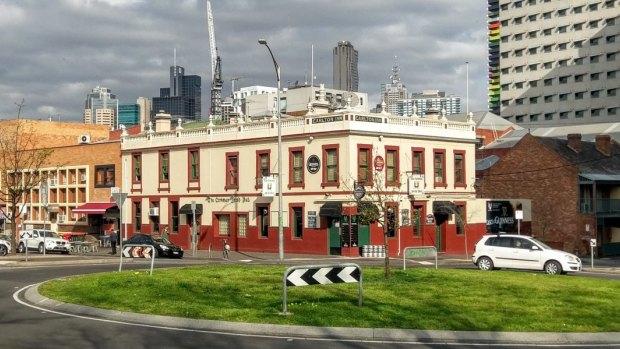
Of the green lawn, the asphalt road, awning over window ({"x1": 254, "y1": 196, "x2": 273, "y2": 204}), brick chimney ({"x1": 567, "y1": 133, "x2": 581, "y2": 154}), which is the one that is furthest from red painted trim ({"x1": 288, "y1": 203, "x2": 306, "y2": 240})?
the asphalt road

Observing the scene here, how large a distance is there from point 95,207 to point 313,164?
2236 cm

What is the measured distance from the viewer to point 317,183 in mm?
49250

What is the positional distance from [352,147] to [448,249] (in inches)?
426

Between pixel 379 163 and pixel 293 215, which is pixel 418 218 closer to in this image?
pixel 379 163

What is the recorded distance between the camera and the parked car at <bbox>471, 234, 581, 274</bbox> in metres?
31.2

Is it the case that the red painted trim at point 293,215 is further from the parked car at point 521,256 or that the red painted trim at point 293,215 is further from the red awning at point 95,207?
the red awning at point 95,207

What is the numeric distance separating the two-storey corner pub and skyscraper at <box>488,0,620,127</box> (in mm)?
→ 81995

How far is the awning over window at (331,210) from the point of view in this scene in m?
47.2

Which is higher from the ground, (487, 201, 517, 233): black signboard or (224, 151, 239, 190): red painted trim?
(224, 151, 239, 190): red painted trim

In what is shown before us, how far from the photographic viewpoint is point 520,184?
60.8m

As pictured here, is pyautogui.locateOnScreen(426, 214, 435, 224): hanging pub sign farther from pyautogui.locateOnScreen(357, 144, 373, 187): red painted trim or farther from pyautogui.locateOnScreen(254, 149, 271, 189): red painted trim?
pyautogui.locateOnScreen(254, 149, 271, 189): red painted trim

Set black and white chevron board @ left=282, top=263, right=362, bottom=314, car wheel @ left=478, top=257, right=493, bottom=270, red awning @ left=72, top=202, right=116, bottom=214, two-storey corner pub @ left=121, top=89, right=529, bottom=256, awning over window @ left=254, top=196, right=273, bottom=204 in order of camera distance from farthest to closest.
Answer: red awning @ left=72, top=202, right=116, bottom=214
awning over window @ left=254, top=196, right=273, bottom=204
two-storey corner pub @ left=121, top=89, right=529, bottom=256
car wheel @ left=478, top=257, right=493, bottom=270
black and white chevron board @ left=282, top=263, right=362, bottom=314

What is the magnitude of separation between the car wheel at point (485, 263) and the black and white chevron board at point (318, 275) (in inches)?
652

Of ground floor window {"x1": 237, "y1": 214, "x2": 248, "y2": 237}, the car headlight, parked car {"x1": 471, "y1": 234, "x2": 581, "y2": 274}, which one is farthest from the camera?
ground floor window {"x1": 237, "y1": 214, "x2": 248, "y2": 237}
